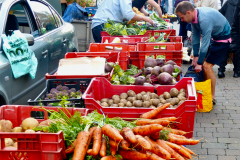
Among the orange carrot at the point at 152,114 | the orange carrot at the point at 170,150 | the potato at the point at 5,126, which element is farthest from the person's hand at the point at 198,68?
the potato at the point at 5,126

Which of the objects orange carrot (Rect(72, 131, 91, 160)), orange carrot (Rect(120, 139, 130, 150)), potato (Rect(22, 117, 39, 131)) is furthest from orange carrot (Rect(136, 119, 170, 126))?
potato (Rect(22, 117, 39, 131))

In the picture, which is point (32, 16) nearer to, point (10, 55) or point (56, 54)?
point (56, 54)

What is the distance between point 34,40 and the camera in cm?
465

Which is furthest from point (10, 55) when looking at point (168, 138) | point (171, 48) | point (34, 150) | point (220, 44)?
point (220, 44)

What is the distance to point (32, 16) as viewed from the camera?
4.94m

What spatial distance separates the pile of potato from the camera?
10.8 feet

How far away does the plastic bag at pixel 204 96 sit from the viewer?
17.7 feet

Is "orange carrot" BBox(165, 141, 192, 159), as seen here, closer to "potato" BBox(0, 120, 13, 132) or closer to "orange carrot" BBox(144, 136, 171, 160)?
"orange carrot" BBox(144, 136, 171, 160)

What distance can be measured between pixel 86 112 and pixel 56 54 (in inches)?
115

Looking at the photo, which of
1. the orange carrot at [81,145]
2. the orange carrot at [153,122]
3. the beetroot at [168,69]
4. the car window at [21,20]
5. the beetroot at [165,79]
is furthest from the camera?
the car window at [21,20]

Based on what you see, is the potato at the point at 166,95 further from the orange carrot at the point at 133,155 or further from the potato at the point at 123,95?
the orange carrot at the point at 133,155

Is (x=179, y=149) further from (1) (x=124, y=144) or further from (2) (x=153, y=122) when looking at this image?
(1) (x=124, y=144)

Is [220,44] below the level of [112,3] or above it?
below

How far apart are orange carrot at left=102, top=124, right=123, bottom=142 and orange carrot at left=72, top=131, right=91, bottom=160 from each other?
0.15 m
